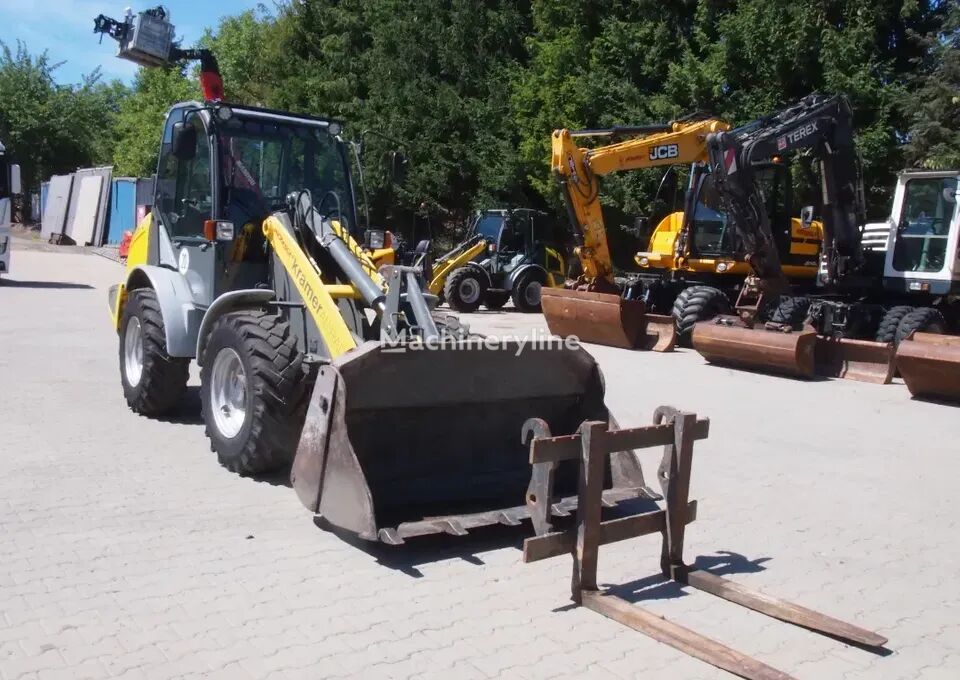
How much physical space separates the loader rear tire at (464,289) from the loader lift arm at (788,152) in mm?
7470

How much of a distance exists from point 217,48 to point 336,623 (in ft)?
143

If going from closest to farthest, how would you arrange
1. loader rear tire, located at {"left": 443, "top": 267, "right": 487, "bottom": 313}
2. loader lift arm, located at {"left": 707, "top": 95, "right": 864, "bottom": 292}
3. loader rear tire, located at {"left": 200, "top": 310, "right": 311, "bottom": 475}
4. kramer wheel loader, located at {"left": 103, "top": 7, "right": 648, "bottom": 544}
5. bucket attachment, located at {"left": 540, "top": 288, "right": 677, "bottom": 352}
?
kramer wheel loader, located at {"left": 103, "top": 7, "right": 648, "bottom": 544}, loader rear tire, located at {"left": 200, "top": 310, "right": 311, "bottom": 475}, loader lift arm, located at {"left": 707, "top": 95, "right": 864, "bottom": 292}, bucket attachment, located at {"left": 540, "top": 288, "right": 677, "bottom": 352}, loader rear tire, located at {"left": 443, "top": 267, "right": 487, "bottom": 313}

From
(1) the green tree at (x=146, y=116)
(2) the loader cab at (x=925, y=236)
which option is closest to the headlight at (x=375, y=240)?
(2) the loader cab at (x=925, y=236)

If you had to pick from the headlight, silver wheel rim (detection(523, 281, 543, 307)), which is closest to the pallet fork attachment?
the headlight

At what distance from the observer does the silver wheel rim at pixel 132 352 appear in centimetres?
830

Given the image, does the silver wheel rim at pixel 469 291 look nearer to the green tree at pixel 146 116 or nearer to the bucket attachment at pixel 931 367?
the bucket attachment at pixel 931 367

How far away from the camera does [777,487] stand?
6906mm

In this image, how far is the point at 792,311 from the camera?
43.5ft

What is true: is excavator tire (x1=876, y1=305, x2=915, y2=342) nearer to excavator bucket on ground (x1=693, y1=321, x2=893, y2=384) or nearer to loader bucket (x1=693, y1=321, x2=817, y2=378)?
excavator bucket on ground (x1=693, y1=321, x2=893, y2=384)

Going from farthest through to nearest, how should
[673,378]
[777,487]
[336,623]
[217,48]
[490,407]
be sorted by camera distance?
[217,48] < [673,378] < [777,487] < [490,407] < [336,623]

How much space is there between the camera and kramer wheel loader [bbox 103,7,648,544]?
5.20 meters

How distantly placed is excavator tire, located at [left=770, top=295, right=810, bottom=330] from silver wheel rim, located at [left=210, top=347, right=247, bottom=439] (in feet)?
29.3

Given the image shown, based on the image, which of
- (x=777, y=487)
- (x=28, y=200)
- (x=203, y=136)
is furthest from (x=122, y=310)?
(x=28, y=200)

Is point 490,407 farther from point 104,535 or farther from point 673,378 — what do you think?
point 673,378
